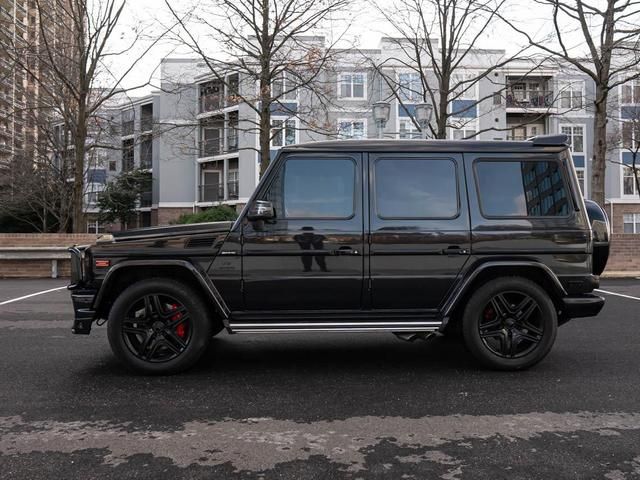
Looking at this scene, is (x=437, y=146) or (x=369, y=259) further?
(x=437, y=146)

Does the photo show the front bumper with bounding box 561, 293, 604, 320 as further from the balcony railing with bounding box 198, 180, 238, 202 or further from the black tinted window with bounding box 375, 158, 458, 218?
the balcony railing with bounding box 198, 180, 238, 202

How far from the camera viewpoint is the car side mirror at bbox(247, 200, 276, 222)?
14.8ft

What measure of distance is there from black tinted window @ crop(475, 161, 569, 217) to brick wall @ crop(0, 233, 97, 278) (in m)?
13.8

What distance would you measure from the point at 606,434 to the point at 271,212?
2968 mm

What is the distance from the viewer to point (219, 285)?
4.64 m

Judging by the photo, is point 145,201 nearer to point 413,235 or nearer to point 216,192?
point 216,192

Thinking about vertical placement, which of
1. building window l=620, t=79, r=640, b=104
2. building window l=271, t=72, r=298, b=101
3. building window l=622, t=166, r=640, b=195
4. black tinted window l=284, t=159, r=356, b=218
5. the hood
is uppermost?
building window l=620, t=79, r=640, b=104

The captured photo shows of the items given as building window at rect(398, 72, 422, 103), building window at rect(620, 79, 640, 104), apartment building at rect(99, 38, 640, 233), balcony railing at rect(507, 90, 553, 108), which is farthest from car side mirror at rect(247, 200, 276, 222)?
building window at rect(620, 79, 640, 104)

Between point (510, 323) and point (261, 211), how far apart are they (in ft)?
8.20

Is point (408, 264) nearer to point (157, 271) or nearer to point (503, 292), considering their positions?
point (503, 292)

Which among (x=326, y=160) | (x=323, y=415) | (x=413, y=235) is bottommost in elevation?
(x=323, y=415)

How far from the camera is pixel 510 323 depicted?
4855 mm

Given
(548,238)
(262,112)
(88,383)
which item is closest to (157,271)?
(88,383)

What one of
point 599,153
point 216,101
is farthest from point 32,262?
point 599,153
